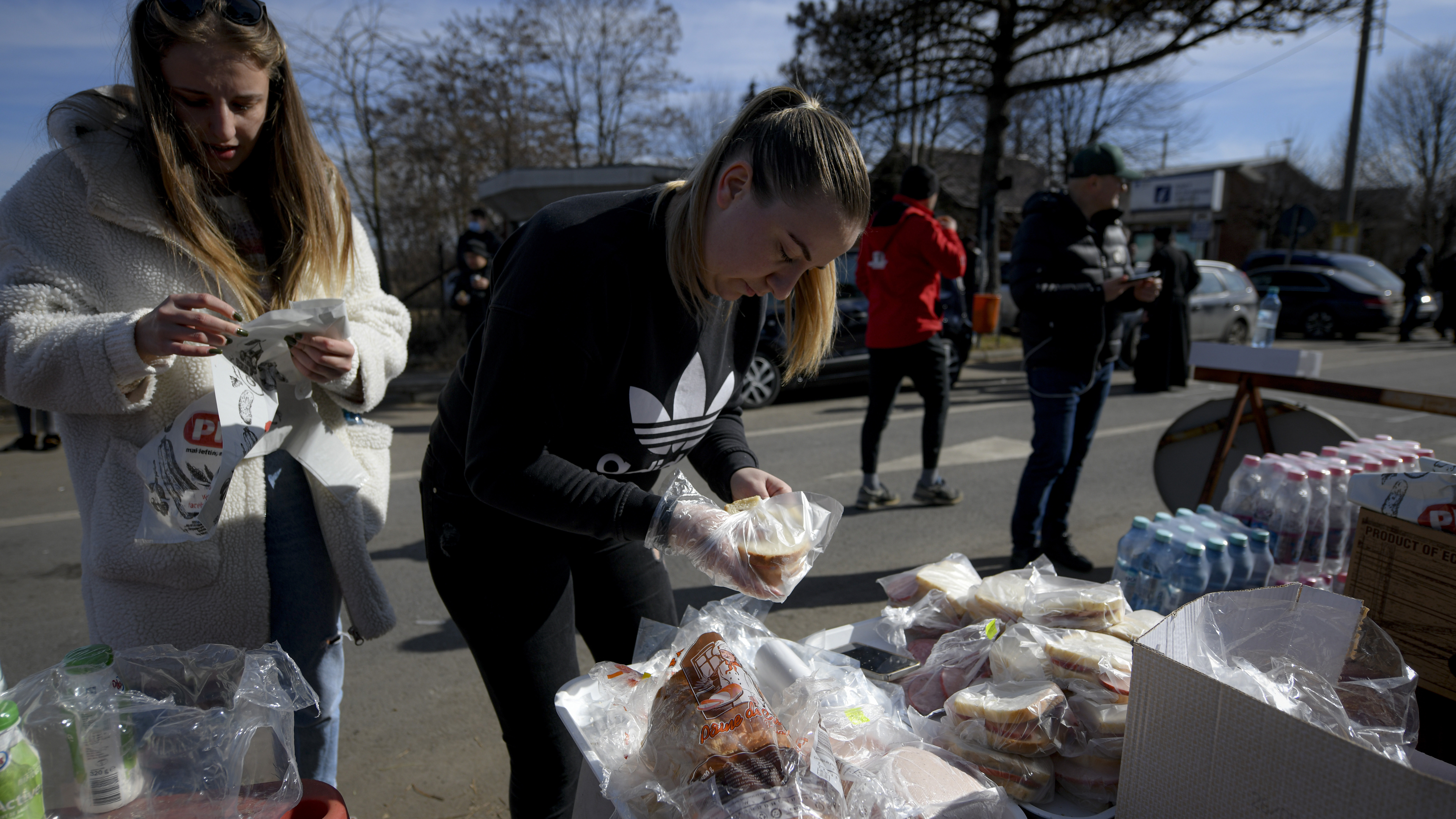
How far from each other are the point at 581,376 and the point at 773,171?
49 cm

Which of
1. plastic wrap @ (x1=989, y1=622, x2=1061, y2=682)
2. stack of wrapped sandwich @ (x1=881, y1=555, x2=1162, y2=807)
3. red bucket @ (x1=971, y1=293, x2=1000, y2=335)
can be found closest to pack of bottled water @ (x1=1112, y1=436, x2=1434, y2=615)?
stack of wrapped sandwich @ (x1=881, y1=555, x2=1162, y2=807)

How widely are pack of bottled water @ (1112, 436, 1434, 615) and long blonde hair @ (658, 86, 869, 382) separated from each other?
5.02 ft

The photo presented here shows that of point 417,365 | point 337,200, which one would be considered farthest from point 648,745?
point 417,365

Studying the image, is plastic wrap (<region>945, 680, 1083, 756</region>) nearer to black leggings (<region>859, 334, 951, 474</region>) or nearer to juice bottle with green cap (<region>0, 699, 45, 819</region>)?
juice bottle with green cap (<region>0, 699, 45, 819</region>)

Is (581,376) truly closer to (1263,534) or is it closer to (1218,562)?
(1218,562)

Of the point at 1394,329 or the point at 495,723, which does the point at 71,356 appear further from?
the point at 1394,329

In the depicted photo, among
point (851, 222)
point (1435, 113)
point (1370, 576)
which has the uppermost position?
point (1435, 113)

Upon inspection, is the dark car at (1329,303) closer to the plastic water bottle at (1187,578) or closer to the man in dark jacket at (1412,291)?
the man in dark jacket at (1412,291)

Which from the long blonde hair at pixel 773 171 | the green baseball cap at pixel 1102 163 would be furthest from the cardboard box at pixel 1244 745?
the green baseball cap at pixel 1102 163

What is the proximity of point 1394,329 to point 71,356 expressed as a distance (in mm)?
25904

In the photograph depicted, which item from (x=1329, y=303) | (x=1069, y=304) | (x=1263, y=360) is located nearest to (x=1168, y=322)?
(x=1263, y=360)

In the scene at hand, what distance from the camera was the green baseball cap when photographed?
12.1 ft

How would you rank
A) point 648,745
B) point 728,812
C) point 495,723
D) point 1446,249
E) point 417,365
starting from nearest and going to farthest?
point 728,812 → point 648,745 → point 495,723 → point 417,365 → point 1446,249

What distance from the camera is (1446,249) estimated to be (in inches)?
1184
